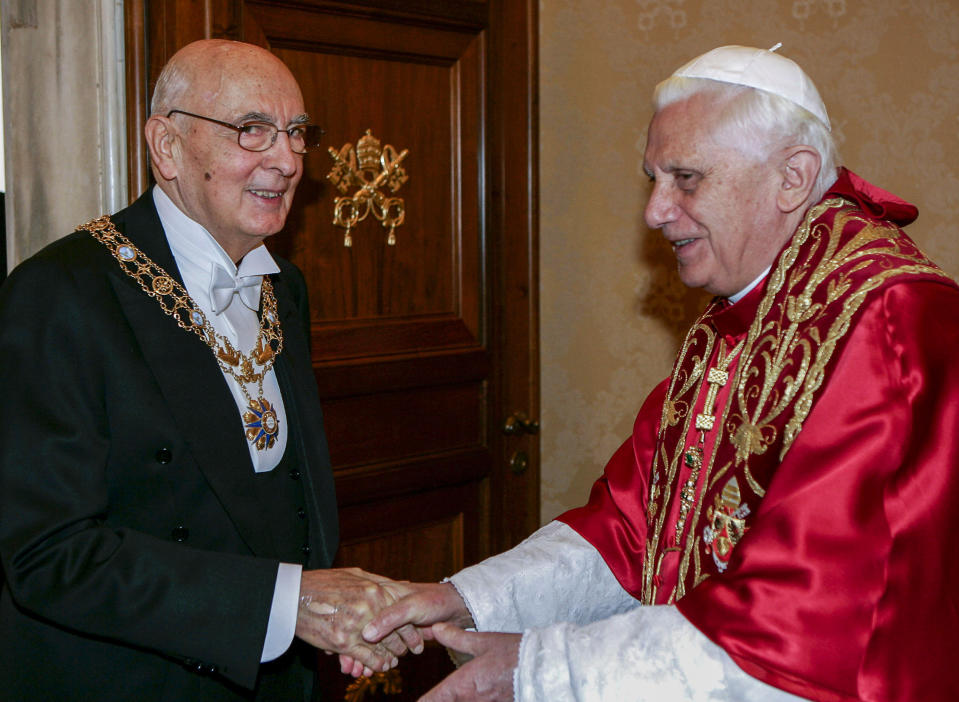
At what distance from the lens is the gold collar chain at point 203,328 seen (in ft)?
6.45

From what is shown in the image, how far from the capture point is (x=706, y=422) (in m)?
1.88

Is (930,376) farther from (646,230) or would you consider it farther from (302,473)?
(646,230)

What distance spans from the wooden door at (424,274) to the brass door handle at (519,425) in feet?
0.07

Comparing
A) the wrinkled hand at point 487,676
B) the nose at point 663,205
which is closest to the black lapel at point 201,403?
the wrinkled hand at point 487,676

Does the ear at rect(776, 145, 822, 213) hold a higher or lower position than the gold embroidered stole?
higher

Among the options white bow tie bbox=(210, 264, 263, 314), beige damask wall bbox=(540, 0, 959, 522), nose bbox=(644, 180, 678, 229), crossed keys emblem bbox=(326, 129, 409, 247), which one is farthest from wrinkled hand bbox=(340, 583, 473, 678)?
beige damask wall bbox=(540, 0, 959, 522)

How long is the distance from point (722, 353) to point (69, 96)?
1.80 meters

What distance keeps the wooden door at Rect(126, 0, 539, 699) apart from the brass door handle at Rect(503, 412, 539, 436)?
2cm

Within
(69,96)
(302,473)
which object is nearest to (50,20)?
(69,96)

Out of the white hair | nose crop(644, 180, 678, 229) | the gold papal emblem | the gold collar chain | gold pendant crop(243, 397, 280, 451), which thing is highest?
the white hair

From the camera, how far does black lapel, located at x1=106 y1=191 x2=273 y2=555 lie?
1886 mm

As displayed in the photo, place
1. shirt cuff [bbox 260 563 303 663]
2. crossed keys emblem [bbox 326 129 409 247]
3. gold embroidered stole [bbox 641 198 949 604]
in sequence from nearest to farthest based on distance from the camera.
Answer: gold embroidered stole [bbox 641 198 949 604]
shirt cuff [bbox 260 563 303 663]
crossed keys emblem [bbox 326 129 409 247]

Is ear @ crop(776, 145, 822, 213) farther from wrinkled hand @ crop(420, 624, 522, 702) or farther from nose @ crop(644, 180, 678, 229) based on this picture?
wrinkled hand @ crop(420, 624, 522, 702)

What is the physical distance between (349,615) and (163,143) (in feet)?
3.52
